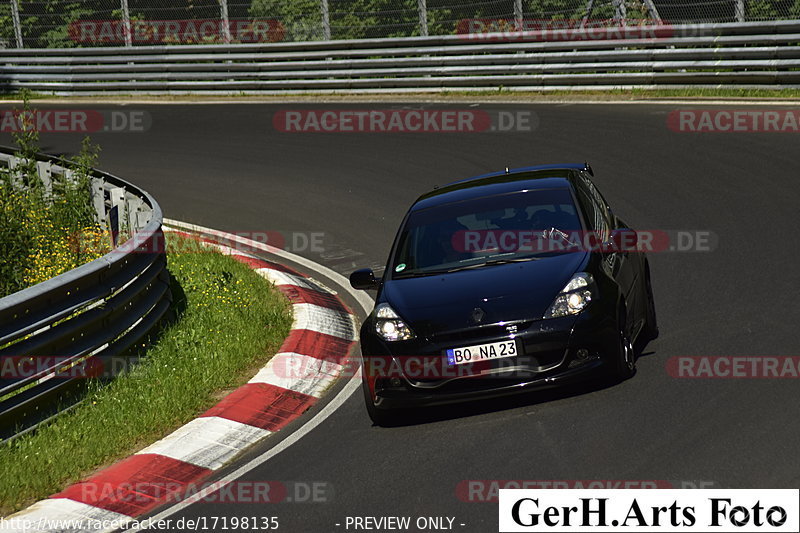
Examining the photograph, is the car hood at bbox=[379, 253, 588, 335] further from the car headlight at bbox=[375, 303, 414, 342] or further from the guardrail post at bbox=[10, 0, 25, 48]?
the guardrail post at bbox=[10, 0, 25, 48]

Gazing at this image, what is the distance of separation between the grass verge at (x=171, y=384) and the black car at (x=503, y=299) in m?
1.47

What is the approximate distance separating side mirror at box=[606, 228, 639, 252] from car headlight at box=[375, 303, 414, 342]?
1.70 metres

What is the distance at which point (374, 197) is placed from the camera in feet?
50.6

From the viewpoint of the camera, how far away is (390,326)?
25.2 ft

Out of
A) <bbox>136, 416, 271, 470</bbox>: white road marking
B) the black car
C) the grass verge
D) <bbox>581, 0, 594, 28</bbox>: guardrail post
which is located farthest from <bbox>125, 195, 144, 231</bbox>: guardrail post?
<bbox>581, 0, 594, 28</bbox>: guardrail post

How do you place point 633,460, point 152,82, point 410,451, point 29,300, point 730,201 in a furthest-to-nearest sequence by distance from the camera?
point 152,82 < point 730,201 < point 29,300 < point 410,451 < point 633,460

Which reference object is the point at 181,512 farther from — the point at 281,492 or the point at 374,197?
the point at 374,197

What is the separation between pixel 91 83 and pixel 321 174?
1214 cm

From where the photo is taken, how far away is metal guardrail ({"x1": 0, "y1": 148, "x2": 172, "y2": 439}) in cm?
759

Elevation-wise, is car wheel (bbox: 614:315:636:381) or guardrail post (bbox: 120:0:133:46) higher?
guardrail post (bbox: 120:0:133:46)

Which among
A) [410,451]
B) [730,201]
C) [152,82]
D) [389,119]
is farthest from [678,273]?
[152,82]

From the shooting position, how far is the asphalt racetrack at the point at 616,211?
636 centimetres

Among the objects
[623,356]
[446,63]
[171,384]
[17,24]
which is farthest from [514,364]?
→ [17,24]

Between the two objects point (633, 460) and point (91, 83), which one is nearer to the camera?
point (633, 460)
